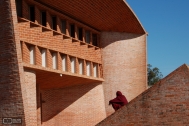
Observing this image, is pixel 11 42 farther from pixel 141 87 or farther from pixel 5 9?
pixel 141 87

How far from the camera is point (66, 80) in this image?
1909 centimetres

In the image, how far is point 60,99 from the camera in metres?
20.9

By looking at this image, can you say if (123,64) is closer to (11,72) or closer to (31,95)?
(31,95)

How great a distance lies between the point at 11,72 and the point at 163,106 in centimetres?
537

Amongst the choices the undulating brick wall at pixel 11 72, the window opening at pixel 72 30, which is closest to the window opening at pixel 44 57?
the undulating brick wall at pixel 11 72

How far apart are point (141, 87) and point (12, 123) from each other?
11.5 metres

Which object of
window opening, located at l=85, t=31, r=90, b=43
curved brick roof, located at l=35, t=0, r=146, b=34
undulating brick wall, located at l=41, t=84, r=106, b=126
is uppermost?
curved brick roof, located at l=35, t=0, r=146, b=34

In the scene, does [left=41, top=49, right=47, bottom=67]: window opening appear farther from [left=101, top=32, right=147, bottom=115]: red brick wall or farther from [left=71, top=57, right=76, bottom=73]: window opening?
[left=101, top=32, right=147, bottom=115]: red brick wall

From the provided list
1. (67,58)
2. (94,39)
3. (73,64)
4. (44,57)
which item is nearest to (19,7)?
(44,57)

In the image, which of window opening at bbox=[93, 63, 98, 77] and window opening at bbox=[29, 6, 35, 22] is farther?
window opening at bbox=[93, 63, 98, 77]

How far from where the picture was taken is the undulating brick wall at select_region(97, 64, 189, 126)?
10.2 metres

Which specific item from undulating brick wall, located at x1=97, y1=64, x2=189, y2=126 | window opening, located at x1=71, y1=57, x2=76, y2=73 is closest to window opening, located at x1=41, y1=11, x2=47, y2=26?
window opening, located at x1=71, y1=57, x2=76, y2=73

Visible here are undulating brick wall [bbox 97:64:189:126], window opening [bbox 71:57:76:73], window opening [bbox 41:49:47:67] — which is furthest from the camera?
window opening [bbox 71:57:76:73]

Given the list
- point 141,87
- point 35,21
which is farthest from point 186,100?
point 141,87
